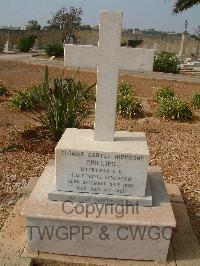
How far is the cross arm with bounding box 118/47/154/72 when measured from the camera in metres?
3.15

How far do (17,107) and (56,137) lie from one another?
8.44ft

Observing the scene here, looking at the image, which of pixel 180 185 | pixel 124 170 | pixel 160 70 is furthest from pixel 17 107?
pixel 160 70

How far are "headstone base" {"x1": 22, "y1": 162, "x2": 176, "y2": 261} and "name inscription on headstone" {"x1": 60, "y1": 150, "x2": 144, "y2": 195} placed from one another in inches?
7.0

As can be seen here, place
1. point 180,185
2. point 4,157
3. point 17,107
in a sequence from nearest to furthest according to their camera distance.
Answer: point 180,185 < point 4,157 < point 17,107

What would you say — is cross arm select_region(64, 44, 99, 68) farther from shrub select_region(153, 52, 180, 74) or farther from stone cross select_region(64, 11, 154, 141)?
shrub select_region(153, 52, 180, 74)

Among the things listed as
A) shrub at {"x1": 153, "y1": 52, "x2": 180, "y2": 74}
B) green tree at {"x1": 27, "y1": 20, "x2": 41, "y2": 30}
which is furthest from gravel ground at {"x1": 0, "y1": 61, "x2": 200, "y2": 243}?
green tree at {"x1": 27, "y1": 20, "x2": 41, "y2": 30}

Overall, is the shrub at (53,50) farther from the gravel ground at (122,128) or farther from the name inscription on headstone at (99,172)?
the name inscription on headstone at (99,172)

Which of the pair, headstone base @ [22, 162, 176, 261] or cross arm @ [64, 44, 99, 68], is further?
cross arm @ [64, 44, 99, 68]

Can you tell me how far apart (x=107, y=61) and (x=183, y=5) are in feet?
47.0

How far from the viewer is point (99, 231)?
2994mm

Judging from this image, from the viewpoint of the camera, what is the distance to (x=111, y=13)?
9.67 feet

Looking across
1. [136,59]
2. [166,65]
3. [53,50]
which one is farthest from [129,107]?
[53,50]

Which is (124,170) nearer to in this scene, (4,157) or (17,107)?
(4,157)

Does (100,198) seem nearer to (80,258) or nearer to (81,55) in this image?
(80,258)
